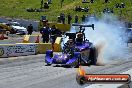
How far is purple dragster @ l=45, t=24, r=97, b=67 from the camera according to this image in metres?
20.3

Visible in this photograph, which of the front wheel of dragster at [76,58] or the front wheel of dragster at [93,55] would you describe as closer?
the front wheel of dragster at [76,58]

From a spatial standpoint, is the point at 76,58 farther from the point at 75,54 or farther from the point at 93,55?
the point at 93,55

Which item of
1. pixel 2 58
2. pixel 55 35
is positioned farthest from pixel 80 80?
pixel 55 35

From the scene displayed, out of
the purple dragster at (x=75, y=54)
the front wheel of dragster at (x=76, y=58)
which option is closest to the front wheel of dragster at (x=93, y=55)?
the purple dragster at (x=75, y=54)

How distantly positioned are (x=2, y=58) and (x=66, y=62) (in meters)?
6.41

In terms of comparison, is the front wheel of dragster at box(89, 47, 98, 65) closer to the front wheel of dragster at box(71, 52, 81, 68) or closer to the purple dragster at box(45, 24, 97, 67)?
the purple dragster at box(45, 24, 97, 67)

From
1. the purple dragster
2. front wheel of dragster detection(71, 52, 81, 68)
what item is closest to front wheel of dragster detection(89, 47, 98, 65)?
the purple dragster

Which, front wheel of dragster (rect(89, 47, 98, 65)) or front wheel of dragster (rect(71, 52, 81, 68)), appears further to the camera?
front wheel of dragster (rect(89, 47, 98, 65))

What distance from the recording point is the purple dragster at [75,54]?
66.5 ft

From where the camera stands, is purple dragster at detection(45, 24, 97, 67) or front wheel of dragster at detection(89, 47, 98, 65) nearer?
purple dragster at detection(45, 24, 97, 67)

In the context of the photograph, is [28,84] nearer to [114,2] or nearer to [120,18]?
[120,18]

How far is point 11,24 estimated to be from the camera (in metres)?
51.0

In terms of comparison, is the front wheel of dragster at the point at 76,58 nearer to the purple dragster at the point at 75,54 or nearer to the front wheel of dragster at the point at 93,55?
the purple dragster at the point at 75,54

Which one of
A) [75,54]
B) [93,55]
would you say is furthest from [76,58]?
[93,55]
